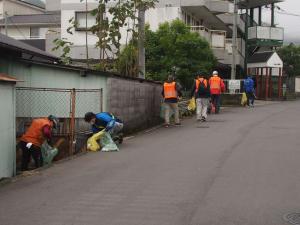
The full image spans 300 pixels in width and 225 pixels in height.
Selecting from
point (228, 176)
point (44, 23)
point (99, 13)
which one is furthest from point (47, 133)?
point (44, 23)

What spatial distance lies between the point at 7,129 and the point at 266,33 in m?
36.6

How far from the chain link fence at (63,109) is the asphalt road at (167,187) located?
105 centimetres

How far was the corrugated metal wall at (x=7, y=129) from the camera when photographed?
9.88 metres

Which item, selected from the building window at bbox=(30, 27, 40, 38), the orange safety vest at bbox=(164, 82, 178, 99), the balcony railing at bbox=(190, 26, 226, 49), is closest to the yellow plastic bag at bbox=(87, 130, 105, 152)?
the orange safety vest at bbox=(164, 82, 178, 99)

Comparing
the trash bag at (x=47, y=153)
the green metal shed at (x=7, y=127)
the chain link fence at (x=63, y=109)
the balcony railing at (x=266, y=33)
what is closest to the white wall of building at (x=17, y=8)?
the balcony railing at (x=266, y=33)

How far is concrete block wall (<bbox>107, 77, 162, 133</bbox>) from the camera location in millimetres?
15344

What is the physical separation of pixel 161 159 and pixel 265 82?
30.0 metres

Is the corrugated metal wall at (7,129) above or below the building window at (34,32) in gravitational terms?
below

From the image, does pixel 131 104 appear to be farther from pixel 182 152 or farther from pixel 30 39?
pixel 30 39

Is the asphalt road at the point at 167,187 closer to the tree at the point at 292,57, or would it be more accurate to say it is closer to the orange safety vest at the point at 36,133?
the orange safety vest at the point at 36,133

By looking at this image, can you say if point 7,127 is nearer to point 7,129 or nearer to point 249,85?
point 7,129

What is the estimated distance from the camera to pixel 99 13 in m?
18.5

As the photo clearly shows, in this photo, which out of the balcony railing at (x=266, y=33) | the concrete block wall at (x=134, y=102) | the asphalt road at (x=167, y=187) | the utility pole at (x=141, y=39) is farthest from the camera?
the balcony railing at (x=266, y=33)

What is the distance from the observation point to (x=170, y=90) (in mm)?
19062
